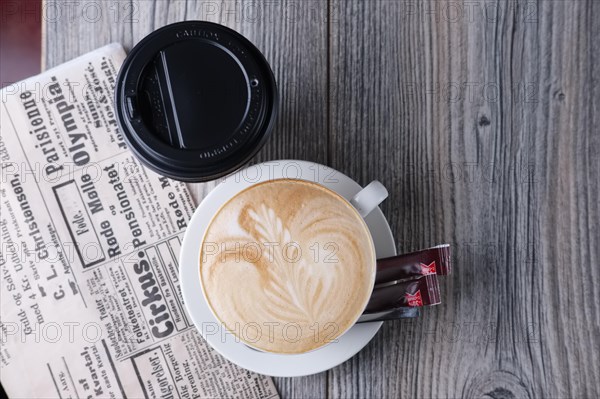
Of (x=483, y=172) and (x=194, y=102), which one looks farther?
(x=483, y=172)

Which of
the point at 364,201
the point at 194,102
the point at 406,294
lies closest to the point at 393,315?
the point at 406,294

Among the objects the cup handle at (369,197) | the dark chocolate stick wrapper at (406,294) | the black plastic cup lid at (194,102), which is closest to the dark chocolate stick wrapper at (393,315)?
the dark chocolate stick wrapper at (406,294)

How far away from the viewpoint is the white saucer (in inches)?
23.6

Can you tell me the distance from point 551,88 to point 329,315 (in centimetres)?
39

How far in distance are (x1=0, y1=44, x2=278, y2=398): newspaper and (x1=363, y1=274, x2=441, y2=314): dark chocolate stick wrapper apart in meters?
0.16

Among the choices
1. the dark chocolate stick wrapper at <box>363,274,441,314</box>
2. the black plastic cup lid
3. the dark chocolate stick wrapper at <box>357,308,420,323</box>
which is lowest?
the dark chocolate stick wrapper at <box>357,308,420,323</box>

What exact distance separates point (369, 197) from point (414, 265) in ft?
0.29

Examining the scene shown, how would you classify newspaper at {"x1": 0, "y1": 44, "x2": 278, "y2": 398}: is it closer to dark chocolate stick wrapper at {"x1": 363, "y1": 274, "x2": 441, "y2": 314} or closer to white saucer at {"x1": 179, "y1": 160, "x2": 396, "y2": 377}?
white saucer at {"x1": 179, "y1": 160, "x2": 396, "y2": 377}

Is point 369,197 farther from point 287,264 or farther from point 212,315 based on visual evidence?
point 212,315

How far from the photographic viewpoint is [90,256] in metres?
0.64

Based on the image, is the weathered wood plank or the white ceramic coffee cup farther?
the weathered wood plank

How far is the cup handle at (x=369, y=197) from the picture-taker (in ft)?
1.86

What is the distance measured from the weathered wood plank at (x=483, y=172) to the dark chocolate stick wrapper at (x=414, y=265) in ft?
0.21

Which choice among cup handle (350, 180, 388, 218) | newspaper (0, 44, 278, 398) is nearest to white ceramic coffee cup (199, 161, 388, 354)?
cup handle (350, 180, 388, 218)
